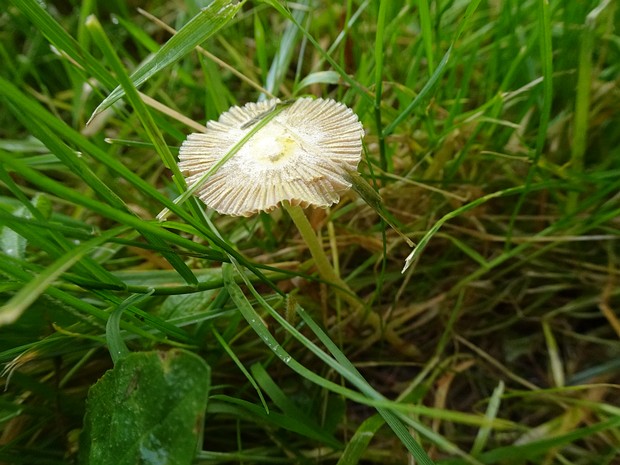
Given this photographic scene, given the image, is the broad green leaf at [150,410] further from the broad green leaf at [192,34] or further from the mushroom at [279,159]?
the broad green leaf at [192,34]

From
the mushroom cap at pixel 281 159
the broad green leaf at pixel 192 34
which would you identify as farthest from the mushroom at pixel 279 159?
the broad green leaf at pixel 192 34

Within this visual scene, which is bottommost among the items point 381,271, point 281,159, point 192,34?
point 381,271

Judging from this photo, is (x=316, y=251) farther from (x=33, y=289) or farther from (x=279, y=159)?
(x=33, y=289)

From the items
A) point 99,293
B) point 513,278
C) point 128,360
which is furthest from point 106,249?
point 513,278

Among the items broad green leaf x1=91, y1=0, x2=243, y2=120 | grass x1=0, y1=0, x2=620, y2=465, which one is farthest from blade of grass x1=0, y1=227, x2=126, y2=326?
broad green leaf x1=91, y1=0, x2=243, y2=120

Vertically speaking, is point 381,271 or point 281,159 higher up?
point 281,159

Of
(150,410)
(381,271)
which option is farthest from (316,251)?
(150,410)

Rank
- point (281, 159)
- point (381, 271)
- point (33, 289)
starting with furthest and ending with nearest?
point (381, 271) → point (281, 159) → point (33, 289)
